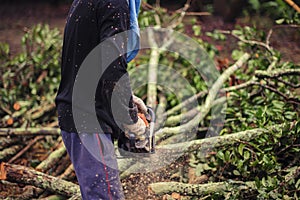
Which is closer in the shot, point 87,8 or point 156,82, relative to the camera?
point 87,8

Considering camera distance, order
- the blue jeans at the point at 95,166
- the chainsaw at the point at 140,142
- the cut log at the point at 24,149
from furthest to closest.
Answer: the cut log at the point at 24,149, the chainsaw at the point at 140,142, the blue jeans at the point at 95,166

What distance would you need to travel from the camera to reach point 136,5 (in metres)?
2.31

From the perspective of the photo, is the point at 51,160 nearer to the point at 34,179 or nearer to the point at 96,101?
the point at 34,179

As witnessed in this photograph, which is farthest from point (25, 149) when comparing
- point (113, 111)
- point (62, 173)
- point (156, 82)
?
point (113, 111)

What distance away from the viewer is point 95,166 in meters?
2.18

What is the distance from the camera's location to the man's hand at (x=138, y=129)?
2.25m

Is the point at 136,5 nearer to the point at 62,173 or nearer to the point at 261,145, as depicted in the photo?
the point at 261,145

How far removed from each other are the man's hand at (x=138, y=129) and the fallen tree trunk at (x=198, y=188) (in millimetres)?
512

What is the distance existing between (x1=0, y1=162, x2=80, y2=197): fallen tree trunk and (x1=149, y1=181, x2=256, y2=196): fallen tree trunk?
559 mm

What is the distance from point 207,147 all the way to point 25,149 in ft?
4.84

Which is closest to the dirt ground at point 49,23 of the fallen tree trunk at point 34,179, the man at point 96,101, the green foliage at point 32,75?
the green foliage at point 32,75

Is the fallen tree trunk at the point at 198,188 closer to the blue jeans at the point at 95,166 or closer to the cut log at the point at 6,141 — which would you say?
the blue jeans at the point at 95,166

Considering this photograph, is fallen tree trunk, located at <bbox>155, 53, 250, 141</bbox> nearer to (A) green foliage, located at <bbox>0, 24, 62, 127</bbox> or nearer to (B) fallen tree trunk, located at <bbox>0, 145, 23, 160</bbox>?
(B) fallen tree trunk, located at <bbox>0, 145, 23, 160</bbox>

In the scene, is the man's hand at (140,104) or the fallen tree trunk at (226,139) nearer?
the man's hand at (140,104)
